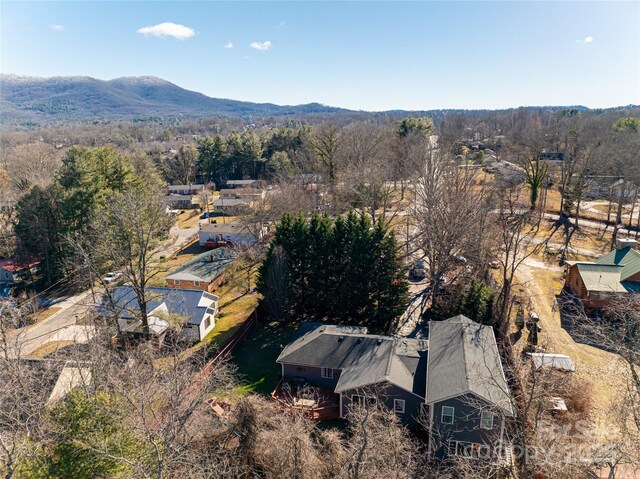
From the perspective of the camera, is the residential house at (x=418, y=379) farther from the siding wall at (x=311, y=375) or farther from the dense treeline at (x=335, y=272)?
the dense treeline at (x=335, y=272)

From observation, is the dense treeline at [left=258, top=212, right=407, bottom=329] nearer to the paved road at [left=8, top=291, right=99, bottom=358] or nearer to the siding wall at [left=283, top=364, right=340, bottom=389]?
the siding wall at [left=283, top=364, right=340, bottom=389]

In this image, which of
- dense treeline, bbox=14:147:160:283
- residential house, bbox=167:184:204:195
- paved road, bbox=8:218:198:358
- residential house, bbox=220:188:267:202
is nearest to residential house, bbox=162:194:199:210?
residential house, bbox=220:188:267:202

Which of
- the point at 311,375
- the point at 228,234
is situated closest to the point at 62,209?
the point at 228,234

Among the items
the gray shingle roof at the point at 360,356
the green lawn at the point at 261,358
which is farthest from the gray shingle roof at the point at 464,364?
the green lawn at the point at 261,358

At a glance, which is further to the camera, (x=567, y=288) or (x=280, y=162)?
(x=280, y=162)

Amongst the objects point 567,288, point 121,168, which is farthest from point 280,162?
point 567,288

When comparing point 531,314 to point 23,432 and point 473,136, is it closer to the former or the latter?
point 23,432
